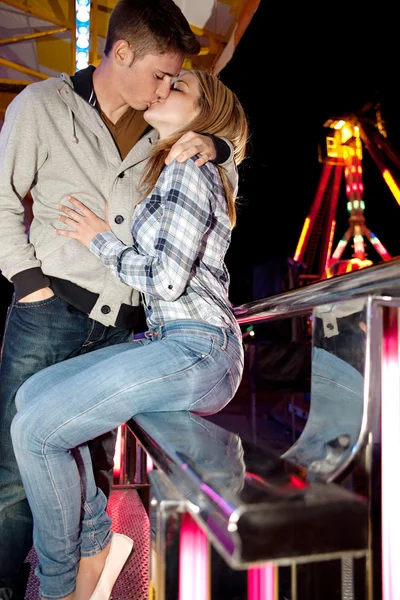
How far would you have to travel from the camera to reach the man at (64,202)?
151 cm

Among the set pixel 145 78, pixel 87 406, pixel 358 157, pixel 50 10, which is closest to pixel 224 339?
pixel 87 406

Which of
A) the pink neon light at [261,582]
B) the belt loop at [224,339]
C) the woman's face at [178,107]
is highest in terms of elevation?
the woman's face at [178,107]

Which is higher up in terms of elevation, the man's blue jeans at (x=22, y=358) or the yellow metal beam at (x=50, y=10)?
the yellow metal beam at (x=50, y=10)

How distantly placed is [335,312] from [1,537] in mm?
1257

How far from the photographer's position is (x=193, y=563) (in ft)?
2.31

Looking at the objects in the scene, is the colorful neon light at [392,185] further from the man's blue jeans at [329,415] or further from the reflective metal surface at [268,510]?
the reflective metal surface at [268,510]

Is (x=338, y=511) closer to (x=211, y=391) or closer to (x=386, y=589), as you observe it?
(x=386, y=589)

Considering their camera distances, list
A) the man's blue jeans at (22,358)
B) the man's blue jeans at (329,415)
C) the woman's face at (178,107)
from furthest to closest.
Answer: the woman's face at (178,107) → the man's blue jeans at (22,358) → the man's blue jeans at (329,415)

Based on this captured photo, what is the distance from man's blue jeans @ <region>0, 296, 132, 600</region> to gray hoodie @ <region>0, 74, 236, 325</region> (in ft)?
0.26

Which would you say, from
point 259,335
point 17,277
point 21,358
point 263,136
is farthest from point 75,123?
point 263,136

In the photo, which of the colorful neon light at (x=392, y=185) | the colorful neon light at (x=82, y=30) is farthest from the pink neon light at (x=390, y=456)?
the colorful neon light at (x=392, y=185)

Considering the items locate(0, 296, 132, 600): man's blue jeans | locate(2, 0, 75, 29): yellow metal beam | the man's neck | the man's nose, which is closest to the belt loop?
locate(0, 296, 132, 600): man's blue jeans

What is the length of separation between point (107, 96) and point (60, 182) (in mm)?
433

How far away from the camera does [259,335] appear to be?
6430mm
